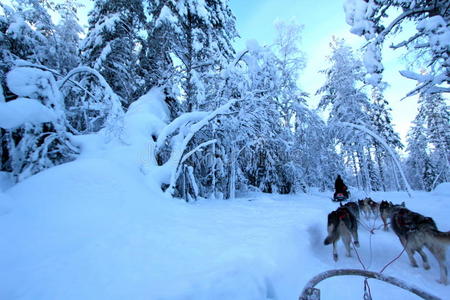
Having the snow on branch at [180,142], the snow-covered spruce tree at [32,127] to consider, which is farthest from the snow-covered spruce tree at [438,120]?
the snow-covered spruce tree at [32,127]

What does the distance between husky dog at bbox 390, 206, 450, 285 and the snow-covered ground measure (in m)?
0.29

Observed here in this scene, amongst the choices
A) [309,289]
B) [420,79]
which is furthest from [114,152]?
[420,79]

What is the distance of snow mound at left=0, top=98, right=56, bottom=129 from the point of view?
15.5 feet

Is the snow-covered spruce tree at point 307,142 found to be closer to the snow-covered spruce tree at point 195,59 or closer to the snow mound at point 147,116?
the snow-covered spruce tree at point 195,59

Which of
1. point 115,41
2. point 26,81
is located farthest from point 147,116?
point 115,41

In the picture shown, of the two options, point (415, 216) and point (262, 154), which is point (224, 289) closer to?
point (415, 216)

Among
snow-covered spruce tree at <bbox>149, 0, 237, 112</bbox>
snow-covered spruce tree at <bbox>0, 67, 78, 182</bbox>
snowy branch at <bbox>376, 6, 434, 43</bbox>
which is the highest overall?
snow-covered spruce tree at <bbox>149, 0, 237, 112</bbox>

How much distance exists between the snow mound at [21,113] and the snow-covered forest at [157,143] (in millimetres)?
35

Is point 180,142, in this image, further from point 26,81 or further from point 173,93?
point 26,81

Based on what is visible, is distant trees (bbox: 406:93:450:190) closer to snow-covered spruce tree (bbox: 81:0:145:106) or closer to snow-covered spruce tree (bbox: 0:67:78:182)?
snow-covered spruce tree (bbox: 81:0:145:106)

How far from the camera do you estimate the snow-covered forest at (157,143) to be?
2.91 meters

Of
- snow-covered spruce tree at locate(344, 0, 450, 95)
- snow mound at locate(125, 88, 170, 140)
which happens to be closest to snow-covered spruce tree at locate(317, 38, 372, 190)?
snow-covered spruce tree at locate(344, 0, 450, 95)

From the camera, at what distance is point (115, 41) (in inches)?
424

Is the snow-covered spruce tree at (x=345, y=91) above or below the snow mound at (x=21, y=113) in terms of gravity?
above
